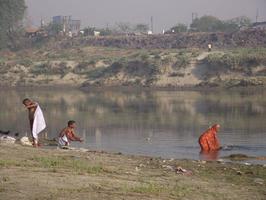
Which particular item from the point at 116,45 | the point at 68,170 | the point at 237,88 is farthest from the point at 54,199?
the point at 116,45

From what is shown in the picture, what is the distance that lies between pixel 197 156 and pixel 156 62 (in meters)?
36.8

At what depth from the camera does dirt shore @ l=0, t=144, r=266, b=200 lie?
9.84 metres

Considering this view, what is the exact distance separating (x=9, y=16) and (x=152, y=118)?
4949 centimetres

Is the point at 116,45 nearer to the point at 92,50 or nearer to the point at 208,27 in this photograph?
the point at 92,50

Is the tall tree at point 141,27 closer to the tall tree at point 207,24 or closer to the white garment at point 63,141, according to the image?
the tall tree at point 207,24

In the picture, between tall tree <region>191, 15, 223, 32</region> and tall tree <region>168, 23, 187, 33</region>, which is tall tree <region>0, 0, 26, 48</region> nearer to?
tall tree <region>168, 23, 187, 33</region>

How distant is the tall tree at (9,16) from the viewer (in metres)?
77.2

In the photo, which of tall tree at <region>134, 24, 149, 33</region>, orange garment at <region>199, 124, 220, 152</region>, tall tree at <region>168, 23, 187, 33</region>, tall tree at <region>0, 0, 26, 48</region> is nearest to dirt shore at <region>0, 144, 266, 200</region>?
orange garment at <region>199, 124, 220, 152</region>

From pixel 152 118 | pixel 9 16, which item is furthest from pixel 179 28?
pixel 152 118

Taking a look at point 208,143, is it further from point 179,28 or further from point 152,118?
point 179,28

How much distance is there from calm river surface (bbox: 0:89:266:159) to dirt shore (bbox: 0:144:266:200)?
5065 millimetres

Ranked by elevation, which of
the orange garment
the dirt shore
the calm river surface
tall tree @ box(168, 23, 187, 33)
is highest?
tall tree @ box(168, 23, 187, 33)

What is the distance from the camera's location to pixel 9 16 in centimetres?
7838

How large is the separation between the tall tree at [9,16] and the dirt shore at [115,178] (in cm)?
6300
